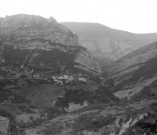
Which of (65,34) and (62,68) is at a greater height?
(65,34)

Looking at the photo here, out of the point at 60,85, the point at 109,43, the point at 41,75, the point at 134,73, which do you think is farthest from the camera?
the point at 109,43

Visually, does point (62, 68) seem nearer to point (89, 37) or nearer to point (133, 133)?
point (133, 133)

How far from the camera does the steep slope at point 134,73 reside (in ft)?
220

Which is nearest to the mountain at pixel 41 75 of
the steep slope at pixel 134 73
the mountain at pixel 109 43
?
the steep slope at pixel 134 73

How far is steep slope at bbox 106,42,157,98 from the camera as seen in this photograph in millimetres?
67000

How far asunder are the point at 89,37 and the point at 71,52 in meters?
99.3

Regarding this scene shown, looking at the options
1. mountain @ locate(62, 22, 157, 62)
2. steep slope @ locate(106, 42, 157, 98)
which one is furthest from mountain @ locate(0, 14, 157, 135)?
mountain @ locate(62, 22, 157, 62)

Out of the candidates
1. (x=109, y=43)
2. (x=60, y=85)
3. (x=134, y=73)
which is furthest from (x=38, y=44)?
(x=109, y=43)

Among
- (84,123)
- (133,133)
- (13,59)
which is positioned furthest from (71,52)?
(133,133)

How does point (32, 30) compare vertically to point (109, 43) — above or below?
above

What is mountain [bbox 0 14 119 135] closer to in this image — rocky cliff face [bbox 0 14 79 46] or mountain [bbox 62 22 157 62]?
rocky cliff face [bbox 0 14 79 46]

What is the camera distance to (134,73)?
3105 inches

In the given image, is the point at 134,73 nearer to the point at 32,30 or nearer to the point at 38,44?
the point at 38,44

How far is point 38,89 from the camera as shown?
216ft
